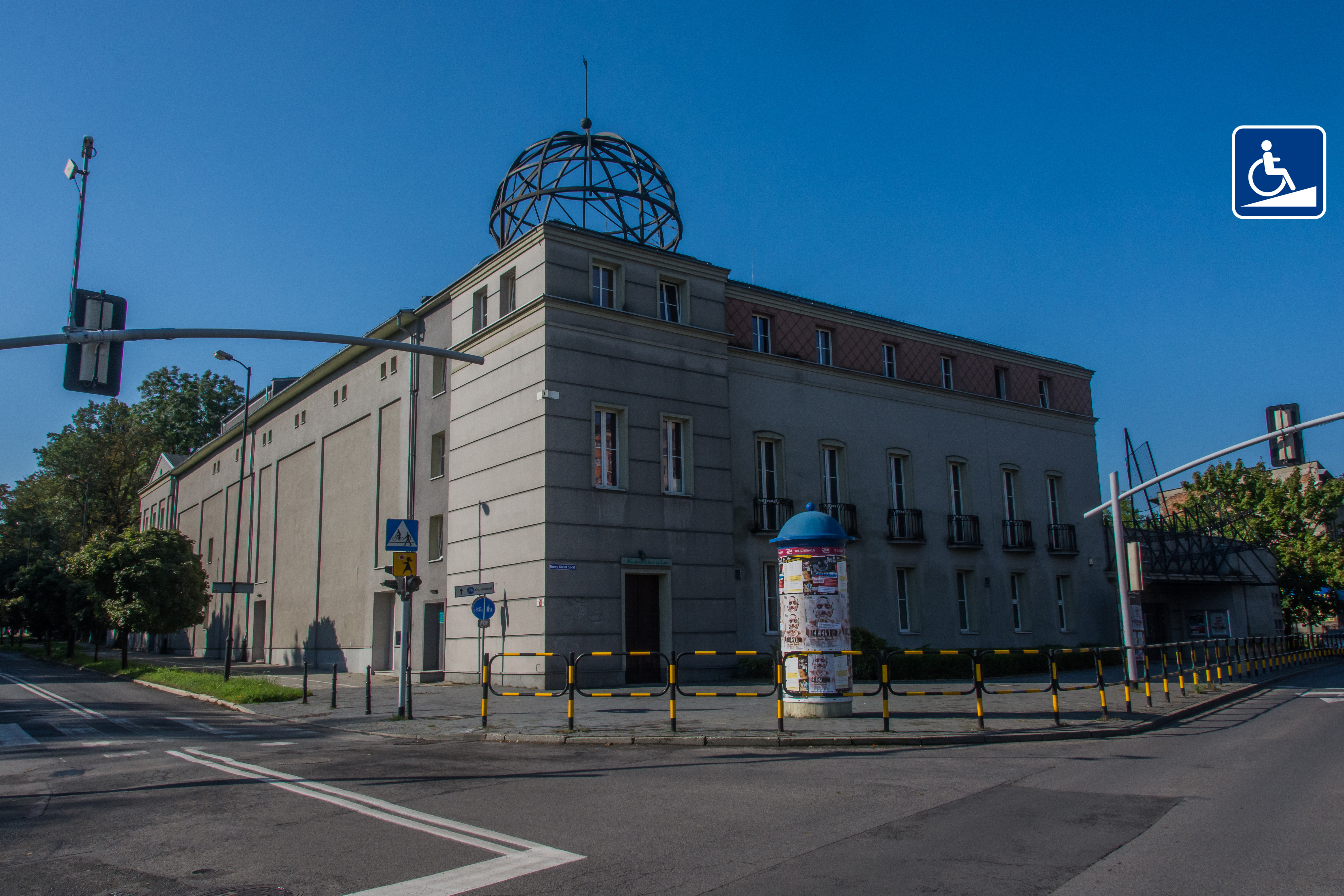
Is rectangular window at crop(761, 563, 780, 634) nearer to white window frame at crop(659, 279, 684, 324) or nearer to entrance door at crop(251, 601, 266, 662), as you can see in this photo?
white window frame at crop(659, 279, 684, 324)

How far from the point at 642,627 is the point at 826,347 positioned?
447 inches

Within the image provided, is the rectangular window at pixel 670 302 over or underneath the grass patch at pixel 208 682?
over

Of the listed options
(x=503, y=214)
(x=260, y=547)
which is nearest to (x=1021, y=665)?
(x=503, y=214)

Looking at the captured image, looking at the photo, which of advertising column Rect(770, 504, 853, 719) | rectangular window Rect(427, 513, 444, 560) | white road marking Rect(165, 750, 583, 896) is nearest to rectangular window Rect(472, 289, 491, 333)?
rectangular window Rect(427, 513, 444, 560)

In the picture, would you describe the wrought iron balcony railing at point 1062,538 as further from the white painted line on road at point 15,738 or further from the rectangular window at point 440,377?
the white painted line on road at point 15,738

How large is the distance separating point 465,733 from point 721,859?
859 cm

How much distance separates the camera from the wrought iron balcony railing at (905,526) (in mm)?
28609

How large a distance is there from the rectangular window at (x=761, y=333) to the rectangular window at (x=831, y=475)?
3553mm

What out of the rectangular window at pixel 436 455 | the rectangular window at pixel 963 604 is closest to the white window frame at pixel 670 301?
the rectangular window at pixel 436 455

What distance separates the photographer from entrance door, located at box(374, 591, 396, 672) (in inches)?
1152

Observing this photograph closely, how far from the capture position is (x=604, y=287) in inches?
939

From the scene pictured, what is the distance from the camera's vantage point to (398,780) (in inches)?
380

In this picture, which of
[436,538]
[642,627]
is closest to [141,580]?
[436,538]

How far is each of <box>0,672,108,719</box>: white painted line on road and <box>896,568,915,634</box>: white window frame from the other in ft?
68.6
